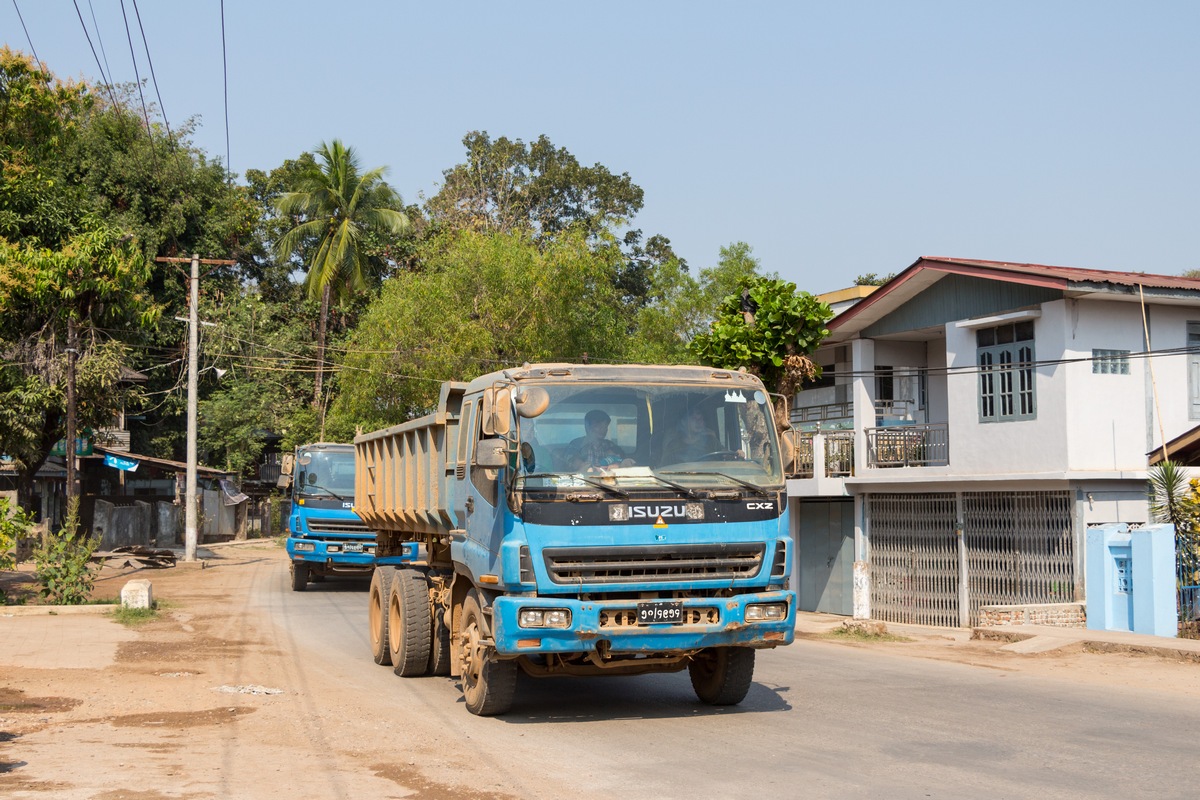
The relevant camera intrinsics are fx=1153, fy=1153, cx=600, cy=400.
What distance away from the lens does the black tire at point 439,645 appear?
11945 millimetres

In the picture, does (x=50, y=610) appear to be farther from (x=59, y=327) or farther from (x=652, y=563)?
(x=652, y=563)

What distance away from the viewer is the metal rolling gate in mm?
19406

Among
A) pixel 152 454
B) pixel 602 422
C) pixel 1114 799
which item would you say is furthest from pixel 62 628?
pixel 152 454

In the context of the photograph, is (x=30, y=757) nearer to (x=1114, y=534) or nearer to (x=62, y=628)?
(x=62, y=628)

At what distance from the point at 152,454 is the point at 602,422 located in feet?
150

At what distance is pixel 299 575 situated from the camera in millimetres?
24172

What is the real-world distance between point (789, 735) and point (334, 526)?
15741 mm

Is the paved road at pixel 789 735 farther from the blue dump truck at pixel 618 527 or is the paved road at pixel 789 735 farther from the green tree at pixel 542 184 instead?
the green tree at pixel 542 184

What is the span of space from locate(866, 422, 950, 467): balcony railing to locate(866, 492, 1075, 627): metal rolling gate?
756 mm

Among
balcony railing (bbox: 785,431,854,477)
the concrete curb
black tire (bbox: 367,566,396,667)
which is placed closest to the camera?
black tire (bbox: 367,566,396,667)

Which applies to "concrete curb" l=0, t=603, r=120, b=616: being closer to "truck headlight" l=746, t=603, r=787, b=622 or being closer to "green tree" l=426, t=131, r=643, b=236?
"truck headlight" l=746, t=603, r=787, b=622

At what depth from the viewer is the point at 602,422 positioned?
905 cm

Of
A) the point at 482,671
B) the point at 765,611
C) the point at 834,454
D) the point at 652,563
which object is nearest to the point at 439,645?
the point at 482,671

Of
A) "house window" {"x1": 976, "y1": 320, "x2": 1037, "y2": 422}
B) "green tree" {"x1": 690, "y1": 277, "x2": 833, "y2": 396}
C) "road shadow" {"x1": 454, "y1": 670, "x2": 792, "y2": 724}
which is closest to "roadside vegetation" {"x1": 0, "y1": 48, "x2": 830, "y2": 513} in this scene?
"green tree" {"x1": 690, "y1": 277, "x2": 833, "y2": 396}
